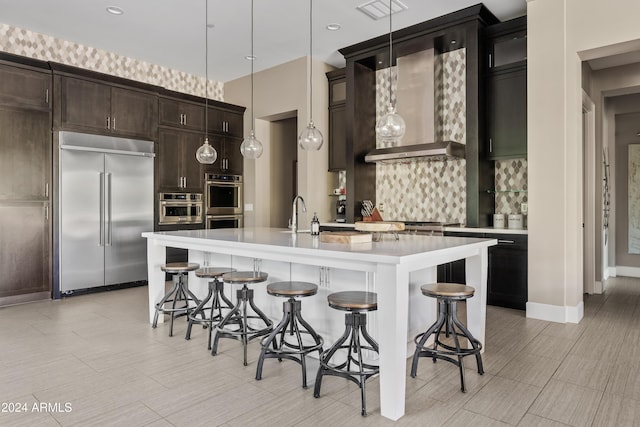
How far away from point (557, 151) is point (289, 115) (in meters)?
4.10

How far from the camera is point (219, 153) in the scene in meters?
6.97

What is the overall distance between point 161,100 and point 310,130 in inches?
129

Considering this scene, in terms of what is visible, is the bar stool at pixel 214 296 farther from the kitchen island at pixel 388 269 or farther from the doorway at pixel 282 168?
the doorway at pixel 282 168

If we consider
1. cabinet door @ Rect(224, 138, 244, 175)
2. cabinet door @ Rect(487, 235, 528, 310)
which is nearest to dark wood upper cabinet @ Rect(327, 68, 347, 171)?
cabinet door @ Rect(224, 138, 244, 175)

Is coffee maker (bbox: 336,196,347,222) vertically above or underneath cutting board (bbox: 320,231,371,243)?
above

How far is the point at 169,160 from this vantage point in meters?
6.24

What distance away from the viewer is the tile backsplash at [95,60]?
5.25 meters

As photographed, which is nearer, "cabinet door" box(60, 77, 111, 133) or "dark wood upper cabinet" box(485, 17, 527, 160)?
"dark wood upper cabinet" box(485, 17, 527, 160)

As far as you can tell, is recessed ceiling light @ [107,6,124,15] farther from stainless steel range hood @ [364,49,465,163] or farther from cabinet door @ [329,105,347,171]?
stainless steel range hood @ [364,49,465,163]

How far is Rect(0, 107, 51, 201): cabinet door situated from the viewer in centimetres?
473

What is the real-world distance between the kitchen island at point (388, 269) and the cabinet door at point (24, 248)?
84.6 inches

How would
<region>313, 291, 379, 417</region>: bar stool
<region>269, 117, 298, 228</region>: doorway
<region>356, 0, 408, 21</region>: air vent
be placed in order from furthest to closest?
<region>269, 117, 298, 228</region>: doorway < <region>356, 0, 408, 21</region>: air vent < <region>313, 291, 379, 417</region>: bar stool

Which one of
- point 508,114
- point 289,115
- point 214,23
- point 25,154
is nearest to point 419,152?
point 508,114

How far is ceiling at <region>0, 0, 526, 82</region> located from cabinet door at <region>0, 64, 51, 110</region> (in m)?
0.67
